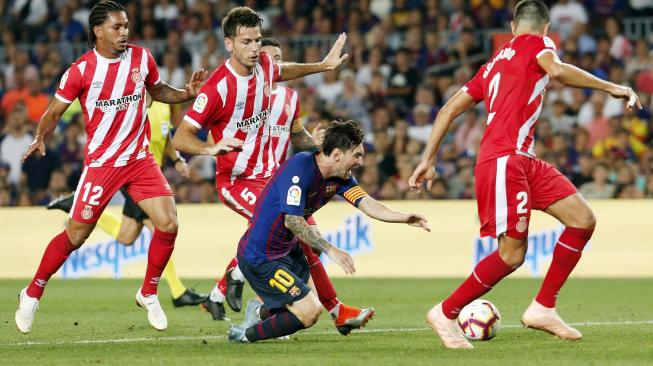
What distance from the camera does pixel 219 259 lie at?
1565 centimetres

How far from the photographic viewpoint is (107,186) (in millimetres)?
9781

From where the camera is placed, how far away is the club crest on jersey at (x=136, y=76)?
384 inches

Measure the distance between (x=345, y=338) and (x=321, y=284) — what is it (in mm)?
432

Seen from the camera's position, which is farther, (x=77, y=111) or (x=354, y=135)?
(x=77, y=111)

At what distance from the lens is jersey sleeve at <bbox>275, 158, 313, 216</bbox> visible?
8281 millimetres

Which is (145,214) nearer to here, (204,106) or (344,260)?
(204,106)

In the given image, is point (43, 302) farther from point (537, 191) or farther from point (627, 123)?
point (627, 123)

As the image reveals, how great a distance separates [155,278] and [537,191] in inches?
125

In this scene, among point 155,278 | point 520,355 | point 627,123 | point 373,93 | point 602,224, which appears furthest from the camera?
point 373,93

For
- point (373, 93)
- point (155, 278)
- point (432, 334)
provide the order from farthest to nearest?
point (373, 93) < point (155, 278) < point (432, 334)

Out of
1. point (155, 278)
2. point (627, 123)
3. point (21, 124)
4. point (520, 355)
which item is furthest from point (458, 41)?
point (520, 355)

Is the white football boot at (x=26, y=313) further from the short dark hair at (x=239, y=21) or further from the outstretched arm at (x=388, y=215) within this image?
the outstretched arm at (x=388, y=215)

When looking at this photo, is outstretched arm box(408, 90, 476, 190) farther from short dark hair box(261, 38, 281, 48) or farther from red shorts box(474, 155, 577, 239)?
short dark hair box(261, 38, 281, 48)

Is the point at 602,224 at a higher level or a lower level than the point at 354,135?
lower
